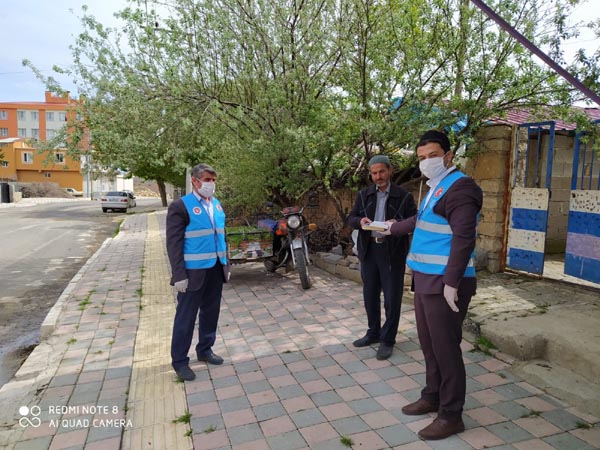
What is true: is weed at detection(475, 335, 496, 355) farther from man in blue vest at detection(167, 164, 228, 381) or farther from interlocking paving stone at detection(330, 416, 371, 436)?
man in blue vest at detection(167, 164, 228, 381)

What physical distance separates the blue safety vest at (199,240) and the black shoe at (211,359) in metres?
0.87

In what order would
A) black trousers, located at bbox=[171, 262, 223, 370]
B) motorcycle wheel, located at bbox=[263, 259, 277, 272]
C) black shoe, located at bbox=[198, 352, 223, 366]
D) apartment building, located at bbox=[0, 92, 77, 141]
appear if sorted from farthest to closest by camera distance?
apartment building, located at bbox=[0, 92, 77, 141] < motorcycle wheel, located at bbox=[263, 259, 277, 272] < black shoe, located at bbox=[198, 352, 223, 366] < black trousers, located at bbox=[171, 262, 223, 370]

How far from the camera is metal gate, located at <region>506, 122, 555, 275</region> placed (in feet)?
18.5

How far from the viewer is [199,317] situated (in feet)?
13.0

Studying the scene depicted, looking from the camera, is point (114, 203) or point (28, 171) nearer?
point (114, 203)

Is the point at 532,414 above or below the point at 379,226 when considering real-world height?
below

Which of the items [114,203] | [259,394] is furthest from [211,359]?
[114,203]

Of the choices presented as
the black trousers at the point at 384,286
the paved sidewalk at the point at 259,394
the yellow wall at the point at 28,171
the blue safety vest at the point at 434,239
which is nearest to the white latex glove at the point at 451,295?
the blue safety vest at the point at 434,239

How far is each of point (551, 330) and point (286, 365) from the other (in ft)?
7.77

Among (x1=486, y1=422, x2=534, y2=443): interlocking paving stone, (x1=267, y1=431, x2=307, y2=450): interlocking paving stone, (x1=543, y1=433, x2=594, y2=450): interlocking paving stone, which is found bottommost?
(x1=267, y1=431, x2=307, y2=450): interlocking paving stone

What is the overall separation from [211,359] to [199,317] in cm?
40

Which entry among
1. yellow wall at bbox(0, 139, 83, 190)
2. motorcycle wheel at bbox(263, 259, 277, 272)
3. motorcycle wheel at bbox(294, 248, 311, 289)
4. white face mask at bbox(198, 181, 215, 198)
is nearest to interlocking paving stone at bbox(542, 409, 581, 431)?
white face mask at bbox(198, 181, 215, 198)

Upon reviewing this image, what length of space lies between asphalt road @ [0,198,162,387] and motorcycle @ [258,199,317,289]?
11.3 feet

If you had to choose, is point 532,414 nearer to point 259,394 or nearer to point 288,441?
point 288,441
